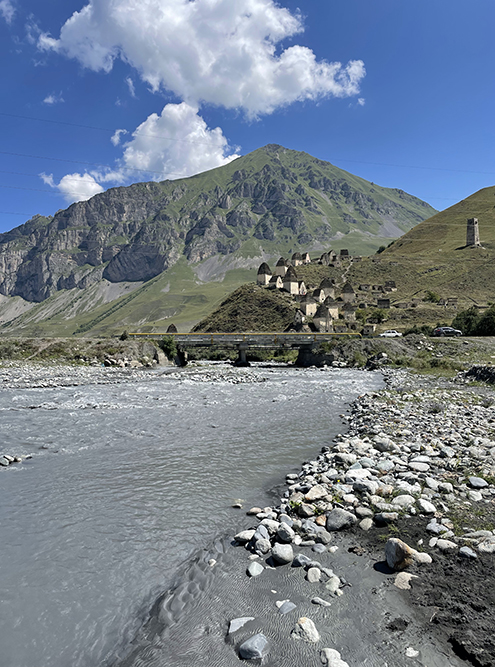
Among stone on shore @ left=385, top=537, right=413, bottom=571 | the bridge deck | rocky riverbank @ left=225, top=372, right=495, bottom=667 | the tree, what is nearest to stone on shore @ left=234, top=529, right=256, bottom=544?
rocky riverbank @ left=225, top=372, right=495, bottom=667

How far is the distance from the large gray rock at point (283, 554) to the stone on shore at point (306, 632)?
1.41 meters

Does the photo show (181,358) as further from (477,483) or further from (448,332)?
(477,483)

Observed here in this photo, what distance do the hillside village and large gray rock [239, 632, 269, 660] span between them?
71.9 metres

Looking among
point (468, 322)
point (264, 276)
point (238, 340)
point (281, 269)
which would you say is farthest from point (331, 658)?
point (281, 269)

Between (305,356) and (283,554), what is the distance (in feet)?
149

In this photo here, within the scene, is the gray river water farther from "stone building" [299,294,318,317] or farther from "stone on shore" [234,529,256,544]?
"stone building" [299,294,318,317]

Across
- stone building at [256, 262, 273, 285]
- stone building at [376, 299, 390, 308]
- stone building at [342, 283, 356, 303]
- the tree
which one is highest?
stone building at [256, 262, 273, 285]

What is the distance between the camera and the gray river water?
5551 millimetres

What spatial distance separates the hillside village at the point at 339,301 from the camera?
84.6 metres

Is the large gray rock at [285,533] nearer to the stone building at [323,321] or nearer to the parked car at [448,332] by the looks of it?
the parked car at [448,332]

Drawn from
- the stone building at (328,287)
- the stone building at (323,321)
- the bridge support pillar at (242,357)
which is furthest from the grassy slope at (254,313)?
the bridge support pillar at (242,357)

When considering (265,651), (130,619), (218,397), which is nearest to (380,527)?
(265,651)

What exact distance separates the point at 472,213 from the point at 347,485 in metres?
192

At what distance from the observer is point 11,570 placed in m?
6.69
